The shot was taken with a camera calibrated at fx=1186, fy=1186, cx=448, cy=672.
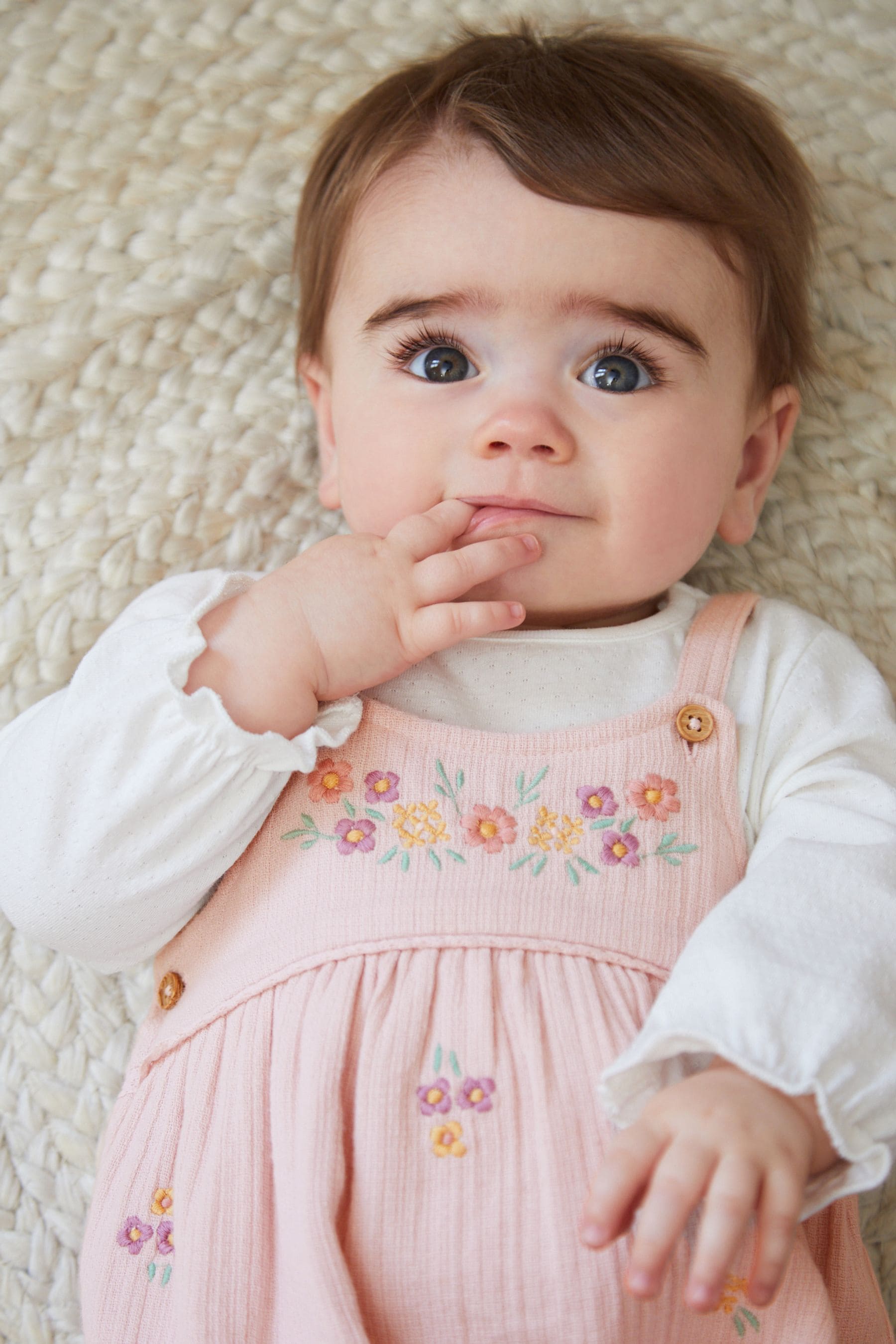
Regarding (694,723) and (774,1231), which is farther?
(694,723)

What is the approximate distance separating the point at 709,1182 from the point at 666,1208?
4 cm

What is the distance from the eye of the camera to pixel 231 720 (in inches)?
37.6

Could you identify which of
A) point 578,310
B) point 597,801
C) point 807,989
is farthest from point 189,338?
point 807,989

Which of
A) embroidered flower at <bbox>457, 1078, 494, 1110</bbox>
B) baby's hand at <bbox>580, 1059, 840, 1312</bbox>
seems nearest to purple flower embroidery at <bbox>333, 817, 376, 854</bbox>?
embroidered flower at <bbox>457, 1078, 494, 1110</bbox>

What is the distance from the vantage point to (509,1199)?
0.87m

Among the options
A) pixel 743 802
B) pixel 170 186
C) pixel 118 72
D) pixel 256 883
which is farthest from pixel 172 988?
pixel 118 72

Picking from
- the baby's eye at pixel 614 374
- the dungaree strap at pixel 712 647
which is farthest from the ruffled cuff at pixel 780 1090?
the baby's eye at pixel 614 374

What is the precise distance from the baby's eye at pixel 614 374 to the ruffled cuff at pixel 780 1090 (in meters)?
0.55

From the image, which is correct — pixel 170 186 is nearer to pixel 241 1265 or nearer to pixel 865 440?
pixel 865 440

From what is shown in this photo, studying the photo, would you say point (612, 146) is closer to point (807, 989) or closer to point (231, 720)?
point (231, 720)

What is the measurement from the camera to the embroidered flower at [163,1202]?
96cm

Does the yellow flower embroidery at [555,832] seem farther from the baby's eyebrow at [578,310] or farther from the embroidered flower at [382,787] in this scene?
the baby's eyebrow at [578,310]

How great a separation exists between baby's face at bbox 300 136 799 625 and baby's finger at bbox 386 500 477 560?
0.01 meters

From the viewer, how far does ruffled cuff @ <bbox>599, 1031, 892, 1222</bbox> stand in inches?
32.4
